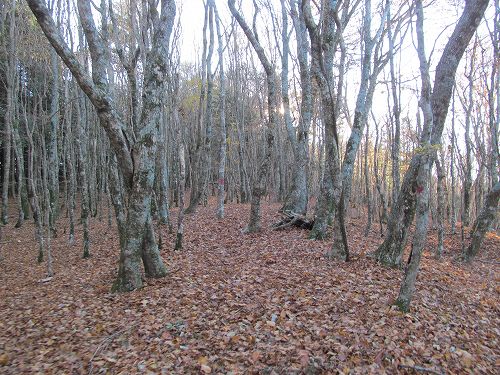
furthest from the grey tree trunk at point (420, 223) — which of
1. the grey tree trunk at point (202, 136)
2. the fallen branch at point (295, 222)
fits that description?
the grey tree trunk at point (202, 136)

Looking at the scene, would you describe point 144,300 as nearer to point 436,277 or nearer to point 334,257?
point 334,257

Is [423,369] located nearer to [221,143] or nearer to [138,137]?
[138,137]

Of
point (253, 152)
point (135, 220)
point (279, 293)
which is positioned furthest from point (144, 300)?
point (253, 152)

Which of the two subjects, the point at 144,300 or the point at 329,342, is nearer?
the point at 329,342

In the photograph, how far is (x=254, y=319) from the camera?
15.6 feet

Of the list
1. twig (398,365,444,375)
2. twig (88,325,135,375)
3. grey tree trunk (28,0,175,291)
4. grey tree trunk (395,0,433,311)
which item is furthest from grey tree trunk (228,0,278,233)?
twig (398,365,444,375)

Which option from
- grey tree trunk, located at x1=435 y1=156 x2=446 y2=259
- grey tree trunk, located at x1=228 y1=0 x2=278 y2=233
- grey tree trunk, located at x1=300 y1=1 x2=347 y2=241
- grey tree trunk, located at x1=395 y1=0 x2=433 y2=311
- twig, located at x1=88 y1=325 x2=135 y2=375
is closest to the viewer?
twig, located at x1=88 y1=325 x2=135 y2=375

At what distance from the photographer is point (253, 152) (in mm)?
22109

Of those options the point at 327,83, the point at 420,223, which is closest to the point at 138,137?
the point at 327,83

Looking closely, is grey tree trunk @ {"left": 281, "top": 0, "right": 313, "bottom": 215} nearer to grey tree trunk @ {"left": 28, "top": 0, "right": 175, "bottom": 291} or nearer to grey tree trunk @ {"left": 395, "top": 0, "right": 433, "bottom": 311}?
grey tree trunk @ {"left": 28, "top": 0, "right": 175, "bottom": 291}

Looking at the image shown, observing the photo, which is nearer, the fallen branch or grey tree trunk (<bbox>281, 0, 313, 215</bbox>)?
the fallen branch

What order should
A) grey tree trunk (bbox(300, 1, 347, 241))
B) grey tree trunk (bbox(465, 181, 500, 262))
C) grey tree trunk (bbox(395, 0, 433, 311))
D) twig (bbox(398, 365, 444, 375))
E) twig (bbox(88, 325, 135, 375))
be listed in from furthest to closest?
grey tree trunk (bbox(465, 181, 500, 262))
grey tree trunk (bbox(300, 1, 347, 241))
grey tree trunk (bbox(395, 0, 433, 311))
twig (bbox(88, 325, 135, 375))
twig (bbox(398, 365, 444, 375))

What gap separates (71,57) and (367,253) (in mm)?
7205

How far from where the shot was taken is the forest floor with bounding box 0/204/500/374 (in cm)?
387
